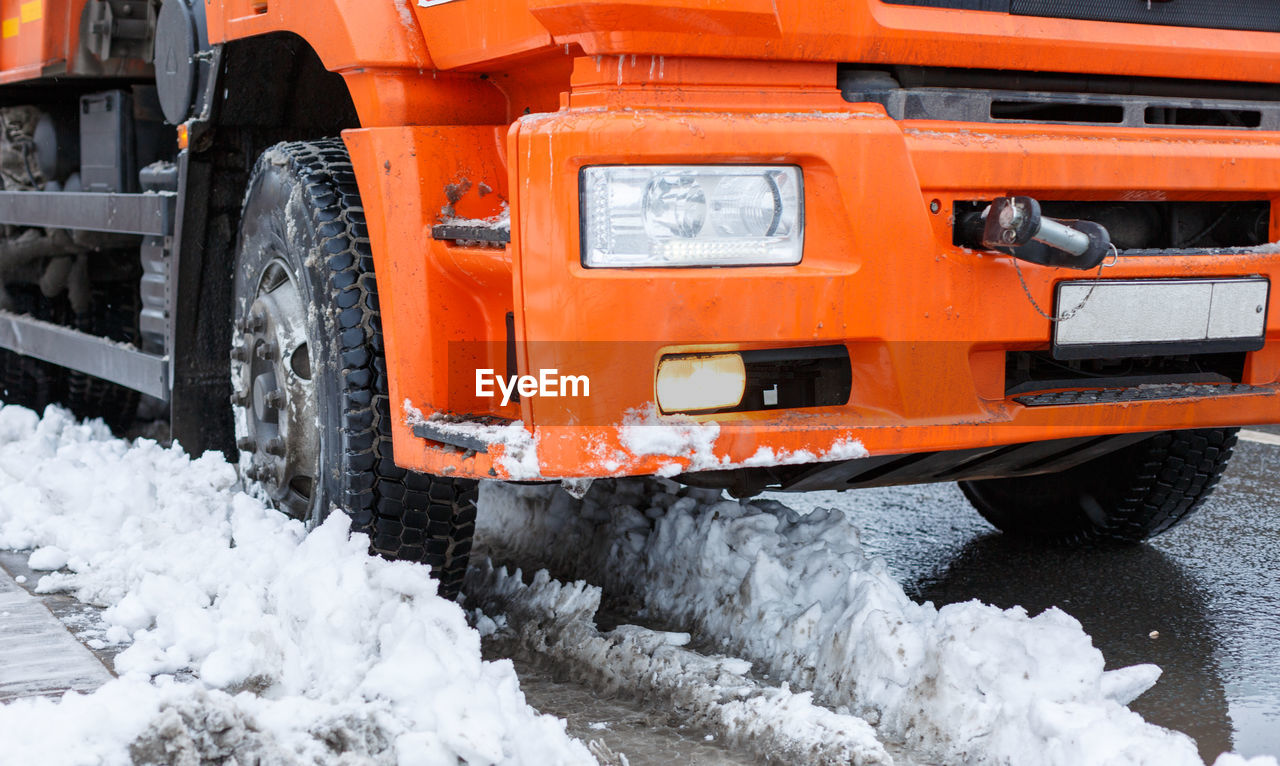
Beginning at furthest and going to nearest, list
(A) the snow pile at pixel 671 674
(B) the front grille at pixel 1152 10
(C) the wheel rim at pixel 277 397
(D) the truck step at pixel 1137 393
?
1. (C) the wheel rim at pixel 277 397
2. (D) the truck step at pixel 1137 393
3. (B) the front grille at pixel 1152 10
4. (A) the snow pile at pixel 671 674

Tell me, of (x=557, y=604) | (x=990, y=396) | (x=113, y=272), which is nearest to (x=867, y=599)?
(x=990, y=396)

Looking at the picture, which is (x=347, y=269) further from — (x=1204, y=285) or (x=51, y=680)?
(x=1204, y=285)

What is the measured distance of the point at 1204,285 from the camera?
101 inches

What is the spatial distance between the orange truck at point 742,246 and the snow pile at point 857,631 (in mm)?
257

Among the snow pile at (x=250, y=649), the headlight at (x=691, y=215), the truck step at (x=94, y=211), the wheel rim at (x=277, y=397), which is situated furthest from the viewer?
the truck step at (x=94, y=211)

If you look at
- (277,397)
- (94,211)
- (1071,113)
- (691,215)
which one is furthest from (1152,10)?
(94,211)

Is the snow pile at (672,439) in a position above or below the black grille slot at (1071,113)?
below

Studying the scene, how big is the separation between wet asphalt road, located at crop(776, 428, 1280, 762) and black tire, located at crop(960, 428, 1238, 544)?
0.26ft

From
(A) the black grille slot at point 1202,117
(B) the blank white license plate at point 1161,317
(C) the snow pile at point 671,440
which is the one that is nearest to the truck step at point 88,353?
→ (C) the snow pile at point 671,440

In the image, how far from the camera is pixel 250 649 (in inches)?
A: 95.9

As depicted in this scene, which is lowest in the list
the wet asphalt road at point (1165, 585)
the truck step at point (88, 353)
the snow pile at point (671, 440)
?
the wet asphalt road at point (1165, 585)

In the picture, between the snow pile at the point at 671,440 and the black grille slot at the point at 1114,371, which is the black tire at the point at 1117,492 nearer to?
the black grille slot at the point at 1114,371

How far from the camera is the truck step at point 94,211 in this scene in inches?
144

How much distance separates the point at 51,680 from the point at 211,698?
21.7 inches
